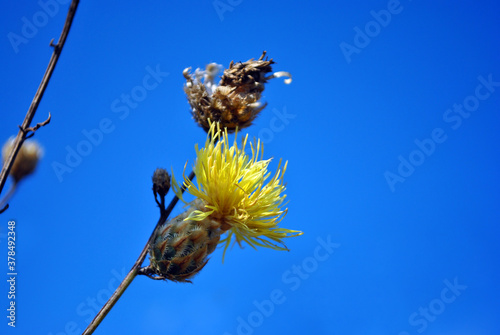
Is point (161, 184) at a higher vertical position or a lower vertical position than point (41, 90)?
lower

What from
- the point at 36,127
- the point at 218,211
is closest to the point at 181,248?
the point at 218,211

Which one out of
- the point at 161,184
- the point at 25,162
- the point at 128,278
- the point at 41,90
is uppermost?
the point at 25,162

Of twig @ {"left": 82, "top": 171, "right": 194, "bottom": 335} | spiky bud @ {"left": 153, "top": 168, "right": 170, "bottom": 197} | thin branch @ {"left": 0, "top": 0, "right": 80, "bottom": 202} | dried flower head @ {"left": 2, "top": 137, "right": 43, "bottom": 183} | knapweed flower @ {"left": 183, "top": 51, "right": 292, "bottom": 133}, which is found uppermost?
dried flower head @ {"left": 2, "top": 137, "right": 43, "bottom": 183}

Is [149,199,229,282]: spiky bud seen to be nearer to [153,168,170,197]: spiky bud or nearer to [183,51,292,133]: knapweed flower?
[153,168,170,197]: spiky bud

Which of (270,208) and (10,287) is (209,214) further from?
(10,287)

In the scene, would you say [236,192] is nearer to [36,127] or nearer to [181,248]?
[181,248]

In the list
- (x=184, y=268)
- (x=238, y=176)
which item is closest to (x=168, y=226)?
(x=184, y=268)

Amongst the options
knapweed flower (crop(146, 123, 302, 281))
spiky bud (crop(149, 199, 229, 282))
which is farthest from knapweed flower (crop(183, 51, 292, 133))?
spiky bud (crop(149, 199, 229, 282))
